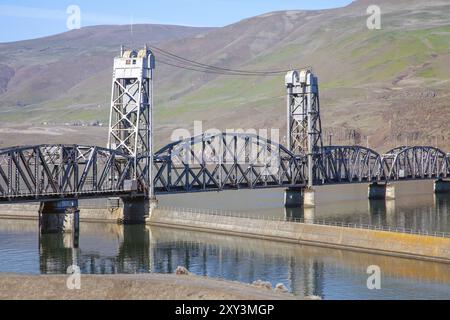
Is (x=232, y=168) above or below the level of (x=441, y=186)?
above

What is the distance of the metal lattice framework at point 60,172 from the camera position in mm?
89500

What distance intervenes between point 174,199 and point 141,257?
59131mm

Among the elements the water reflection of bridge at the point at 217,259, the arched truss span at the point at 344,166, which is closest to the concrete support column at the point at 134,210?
the water reflection of bridge at the point at 217,259

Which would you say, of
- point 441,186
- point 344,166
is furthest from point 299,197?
point 441,186

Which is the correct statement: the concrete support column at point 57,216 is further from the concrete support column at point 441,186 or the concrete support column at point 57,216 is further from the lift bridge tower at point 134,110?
the concrete support column at point 441,186

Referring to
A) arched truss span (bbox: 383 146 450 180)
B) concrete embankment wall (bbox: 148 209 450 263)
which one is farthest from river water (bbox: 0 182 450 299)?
arched truss span (bbox: 383 146 450 180)

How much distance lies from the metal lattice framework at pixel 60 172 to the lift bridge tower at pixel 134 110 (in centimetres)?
234

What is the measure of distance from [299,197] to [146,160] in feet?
90.9

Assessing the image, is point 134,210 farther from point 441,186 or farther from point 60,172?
point 441,186

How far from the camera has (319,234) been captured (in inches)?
3511

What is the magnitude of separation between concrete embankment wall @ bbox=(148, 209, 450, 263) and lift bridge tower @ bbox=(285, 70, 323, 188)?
3059 cm

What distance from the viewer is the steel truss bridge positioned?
309 ft

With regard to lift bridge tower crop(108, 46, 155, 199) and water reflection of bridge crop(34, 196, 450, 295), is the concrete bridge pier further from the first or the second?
water reflection of bridge crop(34, 196, 450, 295)
